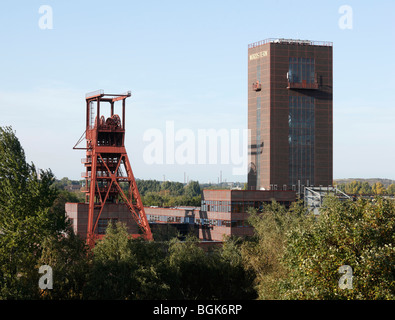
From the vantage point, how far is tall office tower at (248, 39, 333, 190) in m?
122

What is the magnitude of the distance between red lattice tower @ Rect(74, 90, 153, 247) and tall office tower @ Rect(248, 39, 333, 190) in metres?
41.9

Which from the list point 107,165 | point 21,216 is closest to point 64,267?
point 21,216

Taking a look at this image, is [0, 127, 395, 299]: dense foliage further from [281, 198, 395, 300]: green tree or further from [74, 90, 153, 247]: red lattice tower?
[74, 90, 153, 247]: red lattice tower

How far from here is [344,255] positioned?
35.1 metres

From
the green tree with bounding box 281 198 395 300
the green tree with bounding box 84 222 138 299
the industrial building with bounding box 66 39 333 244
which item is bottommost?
the green tree with bounding box 84 222 138 299

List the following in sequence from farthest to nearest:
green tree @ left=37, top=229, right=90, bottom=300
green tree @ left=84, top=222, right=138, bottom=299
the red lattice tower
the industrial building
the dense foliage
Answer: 1. the industrial building
2. the red lattice tower
3. green tree @ left=37, top=229, right=90, bottom=300
4. green tree @ left=84, top=222, right=138, bottom=299
5. the dense foliage

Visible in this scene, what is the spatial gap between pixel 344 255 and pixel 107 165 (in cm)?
6059

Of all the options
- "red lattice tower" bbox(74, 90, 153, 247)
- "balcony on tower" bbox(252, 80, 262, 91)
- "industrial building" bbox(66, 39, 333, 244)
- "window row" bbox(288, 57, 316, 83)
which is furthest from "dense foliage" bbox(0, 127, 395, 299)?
"window row" bbox(288, 57, 316, 83)

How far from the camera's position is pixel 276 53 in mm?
122875

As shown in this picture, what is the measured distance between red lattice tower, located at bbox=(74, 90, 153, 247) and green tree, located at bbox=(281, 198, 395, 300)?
162 feet

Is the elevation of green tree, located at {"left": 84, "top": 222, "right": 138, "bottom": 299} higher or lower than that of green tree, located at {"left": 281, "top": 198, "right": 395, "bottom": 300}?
lower

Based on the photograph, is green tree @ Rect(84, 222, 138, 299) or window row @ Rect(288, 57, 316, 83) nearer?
green tree @ Rect(84, 222, 138, 299)

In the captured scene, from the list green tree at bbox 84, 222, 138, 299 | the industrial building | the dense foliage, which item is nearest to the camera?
the dense foliage

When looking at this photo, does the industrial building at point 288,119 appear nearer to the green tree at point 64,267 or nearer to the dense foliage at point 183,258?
the dense foliage at point 183,258
